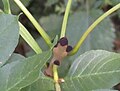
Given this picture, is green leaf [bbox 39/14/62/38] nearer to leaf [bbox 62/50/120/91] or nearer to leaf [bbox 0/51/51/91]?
leaf [bbox 62/50/120/91]

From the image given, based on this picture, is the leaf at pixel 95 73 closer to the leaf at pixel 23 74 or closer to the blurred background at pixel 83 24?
the leaf at pixel 23 74

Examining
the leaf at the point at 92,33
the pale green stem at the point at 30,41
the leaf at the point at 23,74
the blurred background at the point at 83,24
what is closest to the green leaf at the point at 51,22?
the blurred background at the point at 83,24

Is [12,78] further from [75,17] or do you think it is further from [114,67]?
[75,17]

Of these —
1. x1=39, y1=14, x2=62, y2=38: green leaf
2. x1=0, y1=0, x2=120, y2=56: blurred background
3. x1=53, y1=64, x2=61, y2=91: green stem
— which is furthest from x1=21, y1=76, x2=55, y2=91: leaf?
x1=39, y1=14, x2=62, y2=38: green leaf

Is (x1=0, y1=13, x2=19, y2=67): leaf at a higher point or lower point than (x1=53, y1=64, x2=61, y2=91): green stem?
higher

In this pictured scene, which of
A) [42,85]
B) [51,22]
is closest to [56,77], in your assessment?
[42,85]

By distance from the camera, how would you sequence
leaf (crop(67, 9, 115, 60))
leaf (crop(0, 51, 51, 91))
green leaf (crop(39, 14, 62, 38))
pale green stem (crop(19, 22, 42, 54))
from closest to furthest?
leaf (crop(0, 51, 51, 91)) → pale green stem (crop(19, 22, 42, 54)) → leaf (crop(67, 9, 115, 60)) → green leaf (crop(39, 14, 62, 38))

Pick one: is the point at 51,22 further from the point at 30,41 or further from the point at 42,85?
the point at 42,85
